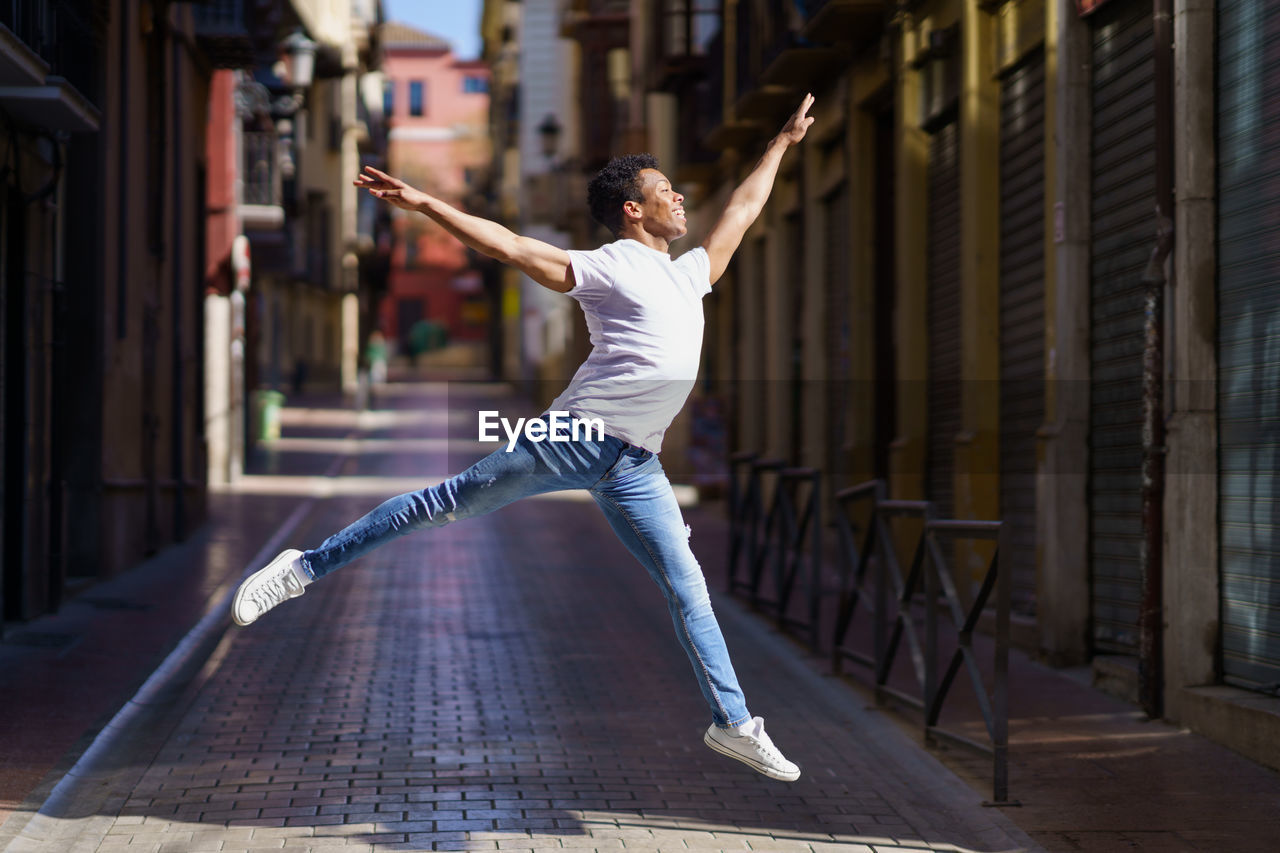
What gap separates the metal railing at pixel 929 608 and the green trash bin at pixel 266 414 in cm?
2286

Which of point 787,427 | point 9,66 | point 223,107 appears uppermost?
point 223,107

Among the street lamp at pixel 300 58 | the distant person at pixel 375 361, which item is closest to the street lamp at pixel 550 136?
the distant person at pixel 375 361

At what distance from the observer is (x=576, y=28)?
36.2 m

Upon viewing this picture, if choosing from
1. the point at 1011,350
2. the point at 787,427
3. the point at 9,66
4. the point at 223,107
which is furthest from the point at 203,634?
the point at 223,107

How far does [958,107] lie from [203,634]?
713cm

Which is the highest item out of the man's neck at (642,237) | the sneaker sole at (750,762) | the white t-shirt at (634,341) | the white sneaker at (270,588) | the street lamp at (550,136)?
the street lamp at (550,136)

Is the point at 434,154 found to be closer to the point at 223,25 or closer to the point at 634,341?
the point at 223,25

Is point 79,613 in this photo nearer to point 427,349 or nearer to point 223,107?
point 223,107

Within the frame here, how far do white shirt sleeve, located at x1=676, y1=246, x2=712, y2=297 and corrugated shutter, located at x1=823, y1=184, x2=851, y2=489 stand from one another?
461 inches

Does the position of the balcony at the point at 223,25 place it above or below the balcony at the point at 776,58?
above

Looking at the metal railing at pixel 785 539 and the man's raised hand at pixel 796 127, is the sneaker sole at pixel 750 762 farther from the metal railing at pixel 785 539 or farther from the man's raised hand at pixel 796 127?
the metal railing at pixel 785 539

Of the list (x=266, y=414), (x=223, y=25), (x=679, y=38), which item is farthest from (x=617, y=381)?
(x=266, y=414)

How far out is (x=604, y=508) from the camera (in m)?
5.50

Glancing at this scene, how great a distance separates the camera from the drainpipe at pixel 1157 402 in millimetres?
8328
